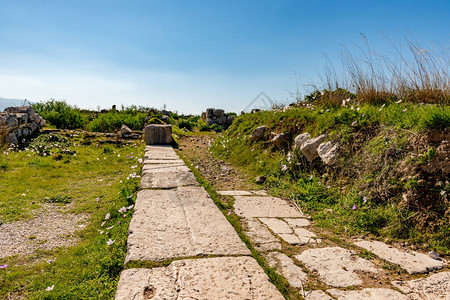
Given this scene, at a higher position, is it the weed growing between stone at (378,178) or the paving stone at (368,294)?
the weed growing between stone at (378,178)

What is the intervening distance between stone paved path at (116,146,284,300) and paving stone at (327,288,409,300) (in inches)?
17.0

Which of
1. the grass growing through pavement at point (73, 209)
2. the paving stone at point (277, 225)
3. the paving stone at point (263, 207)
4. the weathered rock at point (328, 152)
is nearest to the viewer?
the grass growing through pavement at point (73, 209)

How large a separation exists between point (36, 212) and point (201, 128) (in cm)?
1008

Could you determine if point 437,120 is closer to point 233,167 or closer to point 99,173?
point 233,167

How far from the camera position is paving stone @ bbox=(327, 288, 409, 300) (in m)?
1.65

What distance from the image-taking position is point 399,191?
8.82 feet

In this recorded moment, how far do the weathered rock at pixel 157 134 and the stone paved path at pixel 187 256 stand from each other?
5031 mm

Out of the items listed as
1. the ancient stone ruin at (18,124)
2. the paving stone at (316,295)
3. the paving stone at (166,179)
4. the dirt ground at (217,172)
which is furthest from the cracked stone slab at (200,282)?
the ancient stone ruin at (18,124)

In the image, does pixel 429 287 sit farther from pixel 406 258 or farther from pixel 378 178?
pixel 378 178

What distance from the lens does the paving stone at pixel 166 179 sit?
3.69 m

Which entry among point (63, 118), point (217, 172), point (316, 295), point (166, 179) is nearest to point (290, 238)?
point (316, 295)

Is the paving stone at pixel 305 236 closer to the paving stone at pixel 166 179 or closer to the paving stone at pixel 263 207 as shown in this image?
the paving stone at pixel 263 207

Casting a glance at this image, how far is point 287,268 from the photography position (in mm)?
2018

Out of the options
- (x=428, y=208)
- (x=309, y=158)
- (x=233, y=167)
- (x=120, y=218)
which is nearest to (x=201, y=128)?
(x=233, y=167)
